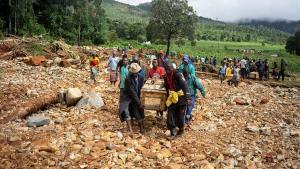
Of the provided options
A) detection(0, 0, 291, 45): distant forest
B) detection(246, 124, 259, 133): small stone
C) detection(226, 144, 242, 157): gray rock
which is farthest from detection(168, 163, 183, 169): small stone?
detection(0, 0, 291, 45): distant forest

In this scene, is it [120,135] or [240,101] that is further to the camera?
[240,101]

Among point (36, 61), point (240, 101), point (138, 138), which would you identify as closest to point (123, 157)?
point (138, 138)

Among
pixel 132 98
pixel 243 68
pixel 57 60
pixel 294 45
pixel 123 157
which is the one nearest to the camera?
pixel 123 157

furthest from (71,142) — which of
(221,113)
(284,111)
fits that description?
(284,111)

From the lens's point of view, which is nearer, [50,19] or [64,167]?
[64,167]

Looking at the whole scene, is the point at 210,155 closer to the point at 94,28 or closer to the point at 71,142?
the point at 71,142

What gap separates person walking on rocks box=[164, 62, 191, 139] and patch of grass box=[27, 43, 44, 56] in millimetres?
14643

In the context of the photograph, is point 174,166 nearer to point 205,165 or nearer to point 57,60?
point 205,165

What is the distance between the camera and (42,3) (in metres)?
48.2

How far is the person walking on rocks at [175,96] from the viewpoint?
8.67 m

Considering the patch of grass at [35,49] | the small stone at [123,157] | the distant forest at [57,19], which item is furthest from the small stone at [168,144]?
the distant forest at [57,19]

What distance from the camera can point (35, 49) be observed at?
2273 cm

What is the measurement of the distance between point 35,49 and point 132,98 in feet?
49.4

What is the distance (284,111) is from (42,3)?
39.6 meters
